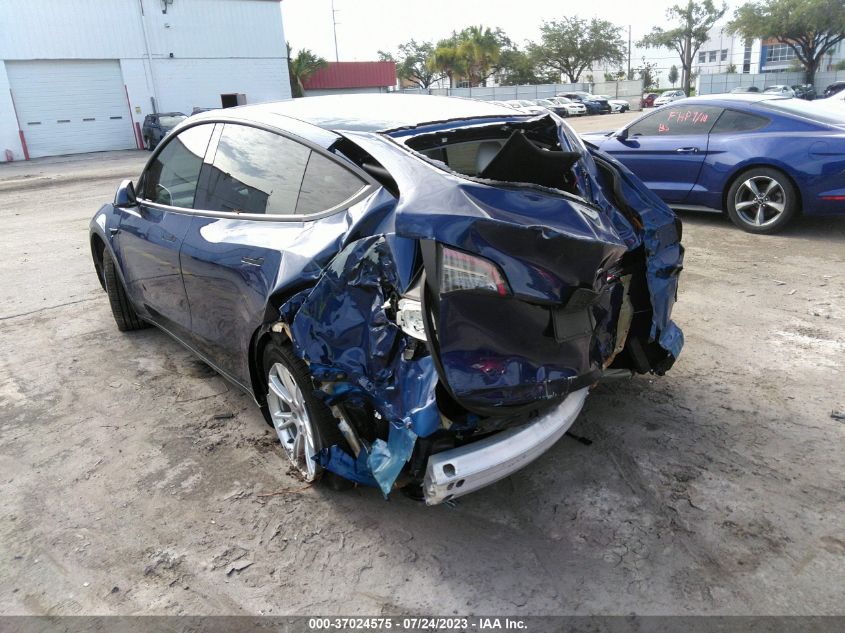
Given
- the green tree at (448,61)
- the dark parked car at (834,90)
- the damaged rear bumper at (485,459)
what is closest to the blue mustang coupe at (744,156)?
the damaged rear bumper at (485,459)

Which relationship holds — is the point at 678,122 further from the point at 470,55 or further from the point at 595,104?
the point at 470,55

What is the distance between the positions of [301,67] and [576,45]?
35.3 m

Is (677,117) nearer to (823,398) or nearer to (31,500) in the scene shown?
(823,398)

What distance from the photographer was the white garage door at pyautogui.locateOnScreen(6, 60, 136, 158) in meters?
27.2

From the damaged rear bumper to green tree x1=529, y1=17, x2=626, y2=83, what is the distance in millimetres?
70084

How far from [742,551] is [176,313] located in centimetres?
328

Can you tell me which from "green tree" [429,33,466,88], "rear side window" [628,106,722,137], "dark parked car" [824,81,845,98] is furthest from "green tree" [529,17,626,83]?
"rear side window" [628,106,722,137]

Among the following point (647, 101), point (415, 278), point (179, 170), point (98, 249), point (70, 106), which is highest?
point (70, 106)

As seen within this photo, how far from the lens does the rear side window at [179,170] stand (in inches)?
152

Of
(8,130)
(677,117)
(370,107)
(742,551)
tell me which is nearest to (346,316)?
(370,107)

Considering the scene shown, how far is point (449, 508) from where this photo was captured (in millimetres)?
2924

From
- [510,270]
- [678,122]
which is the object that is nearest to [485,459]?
[510,270]

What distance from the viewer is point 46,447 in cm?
359

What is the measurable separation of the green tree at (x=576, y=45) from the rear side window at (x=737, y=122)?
64144 mm
